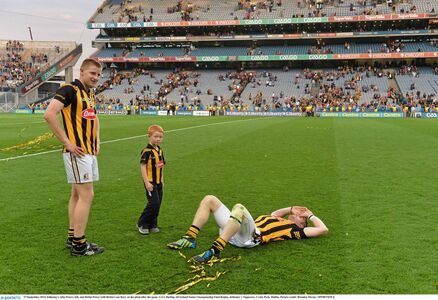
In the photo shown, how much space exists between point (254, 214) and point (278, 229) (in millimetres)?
1267

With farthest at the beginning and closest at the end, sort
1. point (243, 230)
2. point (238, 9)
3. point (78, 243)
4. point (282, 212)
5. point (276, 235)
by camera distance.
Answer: point (238, 9) < point (282, 212) < point (276, 235) < point (243, 230) < point (78, 243)

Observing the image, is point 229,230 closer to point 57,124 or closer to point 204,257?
point 204,257

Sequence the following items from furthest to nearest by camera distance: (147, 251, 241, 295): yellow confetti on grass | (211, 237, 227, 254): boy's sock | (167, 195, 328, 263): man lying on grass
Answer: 1. (167, 195, 328, 263): man lying on grass
2. (211, 237, 227, 254): boy's sock
3. (147, 251, 241, 295): yellow confetti on grass

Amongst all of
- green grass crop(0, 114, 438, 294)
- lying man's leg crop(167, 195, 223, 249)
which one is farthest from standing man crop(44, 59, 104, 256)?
lying man's leg crop(167, 195, 223, 249)

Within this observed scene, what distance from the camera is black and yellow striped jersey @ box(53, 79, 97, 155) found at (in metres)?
4.57

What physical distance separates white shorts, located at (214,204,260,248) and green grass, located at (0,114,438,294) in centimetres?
14

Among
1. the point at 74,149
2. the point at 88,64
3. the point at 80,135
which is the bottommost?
the point at 74,149

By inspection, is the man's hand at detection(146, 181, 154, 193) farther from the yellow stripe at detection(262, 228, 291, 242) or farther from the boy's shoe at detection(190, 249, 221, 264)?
the yellow stripe at detection(262, 228, 291, 242)

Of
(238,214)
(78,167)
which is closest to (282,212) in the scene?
(238,214)

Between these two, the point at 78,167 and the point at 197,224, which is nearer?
the point at 78,167

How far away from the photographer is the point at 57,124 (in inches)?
178

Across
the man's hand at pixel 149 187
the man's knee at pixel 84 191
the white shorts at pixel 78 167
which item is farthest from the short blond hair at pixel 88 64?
the man's hand at pixel 149 187

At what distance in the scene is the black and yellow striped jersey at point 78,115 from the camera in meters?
4.57

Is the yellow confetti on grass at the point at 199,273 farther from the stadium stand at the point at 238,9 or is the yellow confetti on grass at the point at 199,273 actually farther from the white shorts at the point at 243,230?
the stadium stand at the point at 238,9
